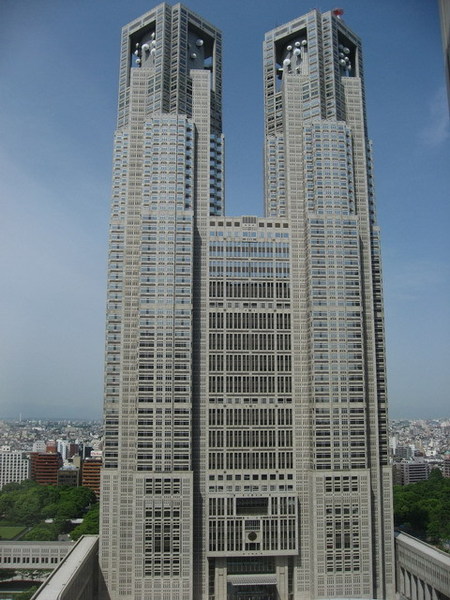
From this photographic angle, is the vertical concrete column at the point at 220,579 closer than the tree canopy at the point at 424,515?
Yes

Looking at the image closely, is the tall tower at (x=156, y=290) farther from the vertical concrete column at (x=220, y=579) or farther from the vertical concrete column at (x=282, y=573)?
the vertical concrete column at (x=282, y=573)

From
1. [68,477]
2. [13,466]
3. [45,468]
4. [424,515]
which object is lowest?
[68,477]

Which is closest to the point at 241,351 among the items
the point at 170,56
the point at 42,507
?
the point at 170,56

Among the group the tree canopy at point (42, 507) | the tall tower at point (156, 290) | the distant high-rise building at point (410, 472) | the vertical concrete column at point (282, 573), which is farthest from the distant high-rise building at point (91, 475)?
the vertical concrete column at point (282, 573)

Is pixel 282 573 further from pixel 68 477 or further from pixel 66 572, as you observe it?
pixel 68 477

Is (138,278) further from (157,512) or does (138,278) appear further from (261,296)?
(157,512)

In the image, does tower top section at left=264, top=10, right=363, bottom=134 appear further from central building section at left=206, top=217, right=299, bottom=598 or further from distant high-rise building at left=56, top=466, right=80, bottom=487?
distant high-rise building at left=56, top=466, right=80, bottom=487

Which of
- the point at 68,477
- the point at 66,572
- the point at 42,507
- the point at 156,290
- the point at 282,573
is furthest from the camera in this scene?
the point at 68,477
